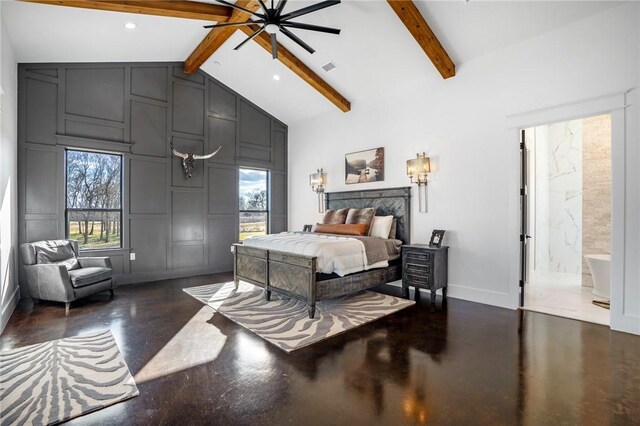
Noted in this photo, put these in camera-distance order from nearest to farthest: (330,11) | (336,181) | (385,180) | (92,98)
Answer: (330,11) → (92,98) → (385,180) → (336,181)

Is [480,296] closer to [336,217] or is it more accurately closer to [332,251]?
[332,251]

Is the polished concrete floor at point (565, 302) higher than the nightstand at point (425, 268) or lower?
lower

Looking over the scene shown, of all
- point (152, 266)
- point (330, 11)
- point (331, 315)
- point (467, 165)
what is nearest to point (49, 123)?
point (152, 266)

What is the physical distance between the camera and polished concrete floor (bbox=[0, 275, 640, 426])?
196 centimetres

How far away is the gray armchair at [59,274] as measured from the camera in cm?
398

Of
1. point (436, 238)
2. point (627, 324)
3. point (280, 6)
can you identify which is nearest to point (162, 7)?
point (280, 6)

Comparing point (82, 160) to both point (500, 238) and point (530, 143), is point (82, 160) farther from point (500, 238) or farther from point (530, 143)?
point (530, 143)

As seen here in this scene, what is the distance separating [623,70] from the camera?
131 inches

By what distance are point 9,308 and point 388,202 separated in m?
5.34

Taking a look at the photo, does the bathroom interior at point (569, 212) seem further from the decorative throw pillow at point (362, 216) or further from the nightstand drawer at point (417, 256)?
the decorative throw pillow at point (362, 216)

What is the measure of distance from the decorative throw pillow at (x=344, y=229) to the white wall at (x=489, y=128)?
905mm

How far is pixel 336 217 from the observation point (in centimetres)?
570

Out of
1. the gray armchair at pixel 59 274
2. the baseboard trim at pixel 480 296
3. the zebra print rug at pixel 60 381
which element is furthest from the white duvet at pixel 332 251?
the gray armchair at pixel 59 274

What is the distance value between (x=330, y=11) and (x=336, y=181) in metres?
3.10
